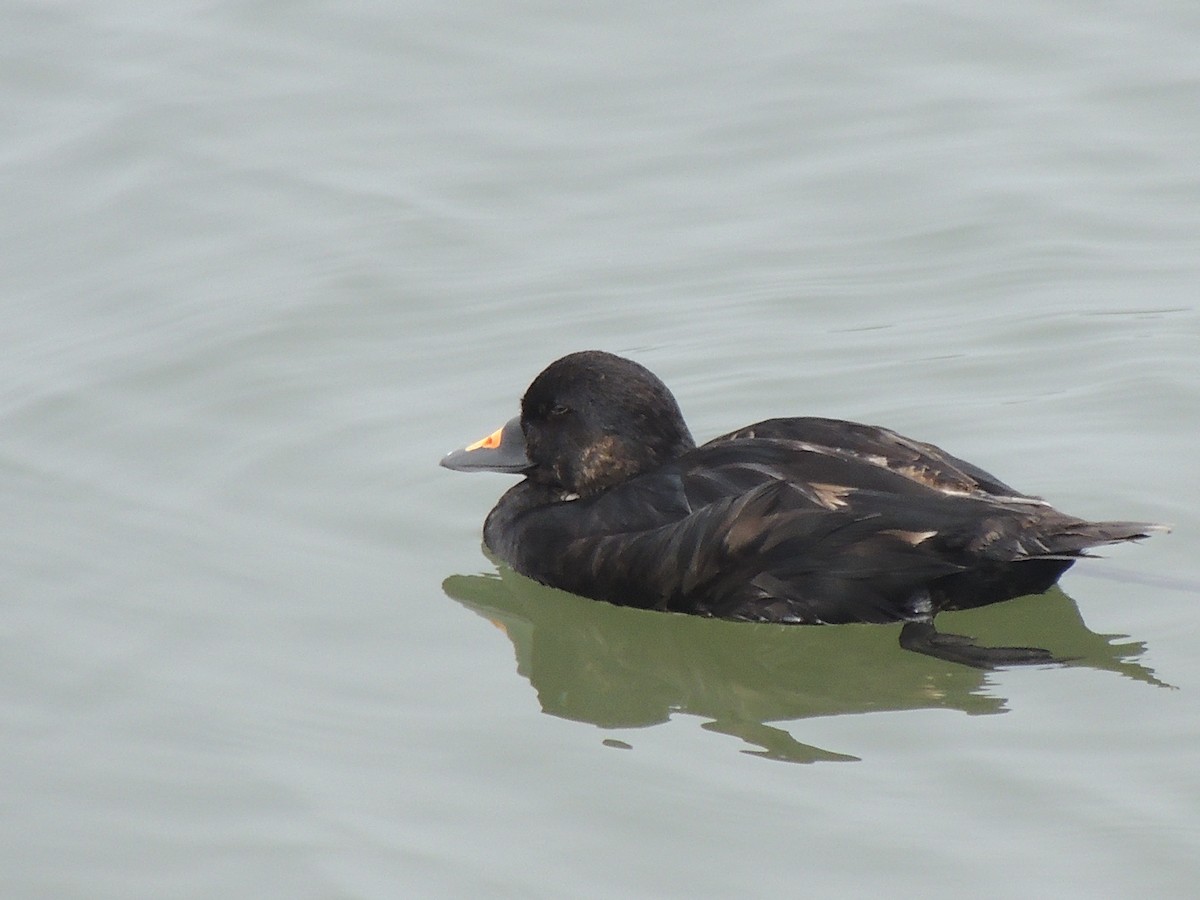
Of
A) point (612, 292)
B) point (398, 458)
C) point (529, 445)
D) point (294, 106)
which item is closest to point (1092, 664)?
point (529, 445)

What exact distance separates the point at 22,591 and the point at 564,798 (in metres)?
2.37

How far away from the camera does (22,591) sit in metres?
7.43

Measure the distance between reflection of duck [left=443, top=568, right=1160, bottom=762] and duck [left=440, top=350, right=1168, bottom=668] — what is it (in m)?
0.07

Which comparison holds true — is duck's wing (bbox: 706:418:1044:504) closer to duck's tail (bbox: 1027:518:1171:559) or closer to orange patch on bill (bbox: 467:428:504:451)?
duck's tail (bbox: 1027:518:1171:559)

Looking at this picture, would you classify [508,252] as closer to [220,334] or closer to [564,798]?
[220,334]

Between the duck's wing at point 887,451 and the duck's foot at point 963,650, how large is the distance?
18.7 inches

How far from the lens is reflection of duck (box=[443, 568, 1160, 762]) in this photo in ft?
21.7

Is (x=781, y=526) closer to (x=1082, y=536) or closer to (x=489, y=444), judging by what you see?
(x=1082, y=536)

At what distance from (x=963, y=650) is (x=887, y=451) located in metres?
0.77

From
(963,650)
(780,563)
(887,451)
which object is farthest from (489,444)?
(963,650)

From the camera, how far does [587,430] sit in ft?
25.5

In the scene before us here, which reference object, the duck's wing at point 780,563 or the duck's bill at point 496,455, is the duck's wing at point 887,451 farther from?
the duck's bill at point 496,455

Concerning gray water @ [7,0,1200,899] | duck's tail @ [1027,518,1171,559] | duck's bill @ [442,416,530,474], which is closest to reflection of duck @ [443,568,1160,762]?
gray water @ [7,0,1200,899]

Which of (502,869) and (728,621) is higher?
(728,621)
